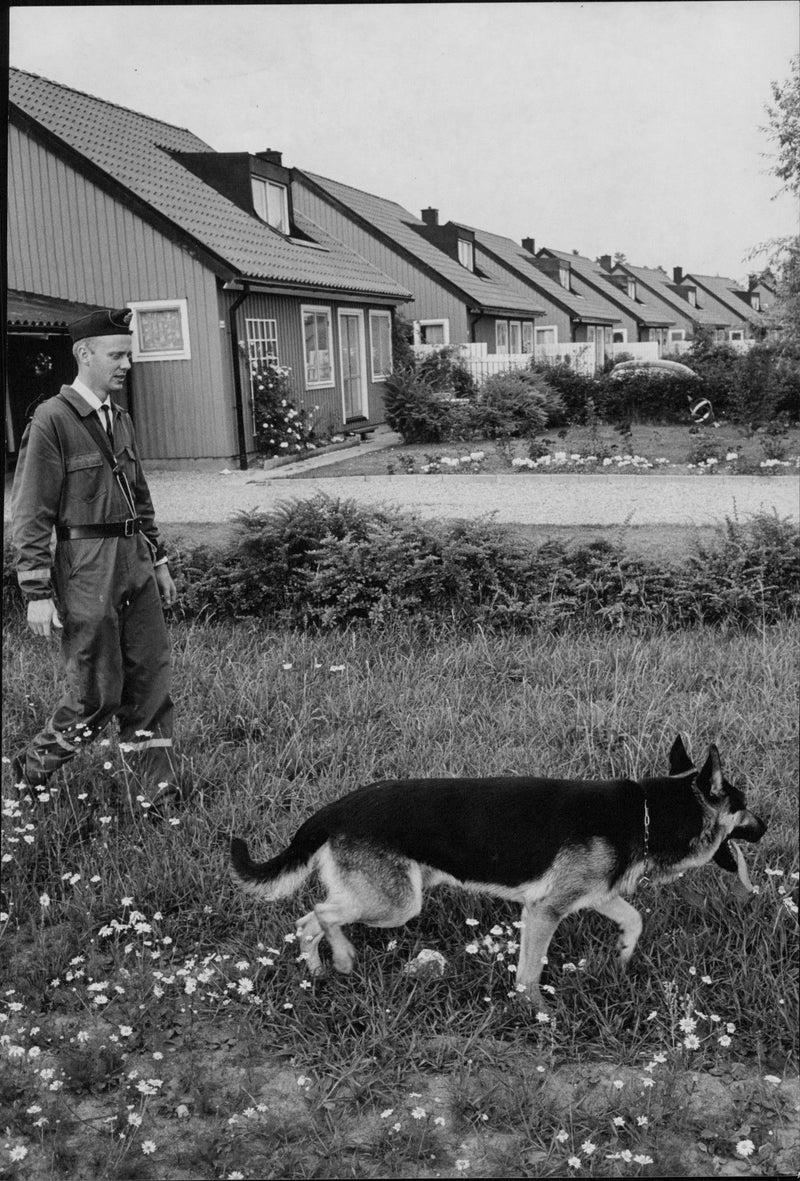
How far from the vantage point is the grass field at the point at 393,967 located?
2213 millimetres

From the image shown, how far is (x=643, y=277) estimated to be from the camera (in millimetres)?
27281

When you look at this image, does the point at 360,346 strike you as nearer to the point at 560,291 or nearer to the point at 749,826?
the point at 749,826

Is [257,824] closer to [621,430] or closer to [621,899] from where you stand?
[621,899]

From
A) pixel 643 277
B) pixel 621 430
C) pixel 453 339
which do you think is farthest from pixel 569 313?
pixel 621 430

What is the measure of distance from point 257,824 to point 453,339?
17.2 metres

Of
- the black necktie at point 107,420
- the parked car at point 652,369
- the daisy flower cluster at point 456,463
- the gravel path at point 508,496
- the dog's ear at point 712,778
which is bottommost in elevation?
the dog's ear at point 712,778

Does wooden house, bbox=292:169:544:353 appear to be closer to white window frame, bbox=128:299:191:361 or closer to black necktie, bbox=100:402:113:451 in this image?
white window frame, bbox=128:299:191:361

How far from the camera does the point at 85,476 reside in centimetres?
318

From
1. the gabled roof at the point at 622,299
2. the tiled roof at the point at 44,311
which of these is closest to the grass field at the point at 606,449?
the tiled roof at the point at 44,311

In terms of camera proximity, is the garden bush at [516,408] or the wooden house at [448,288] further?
the wooden house at [448,288]

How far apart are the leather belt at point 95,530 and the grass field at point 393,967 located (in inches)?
20.3

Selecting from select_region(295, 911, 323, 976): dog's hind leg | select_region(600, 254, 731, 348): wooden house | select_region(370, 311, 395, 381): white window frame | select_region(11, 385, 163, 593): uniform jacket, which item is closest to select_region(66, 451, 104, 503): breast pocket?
select_region(11, 385, 163, 593): uniform jacket

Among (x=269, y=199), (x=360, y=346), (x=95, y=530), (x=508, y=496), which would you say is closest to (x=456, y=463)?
(x=508, y=496)

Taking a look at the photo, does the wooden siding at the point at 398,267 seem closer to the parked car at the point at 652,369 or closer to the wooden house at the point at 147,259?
the wooden house at the point at 147,259
